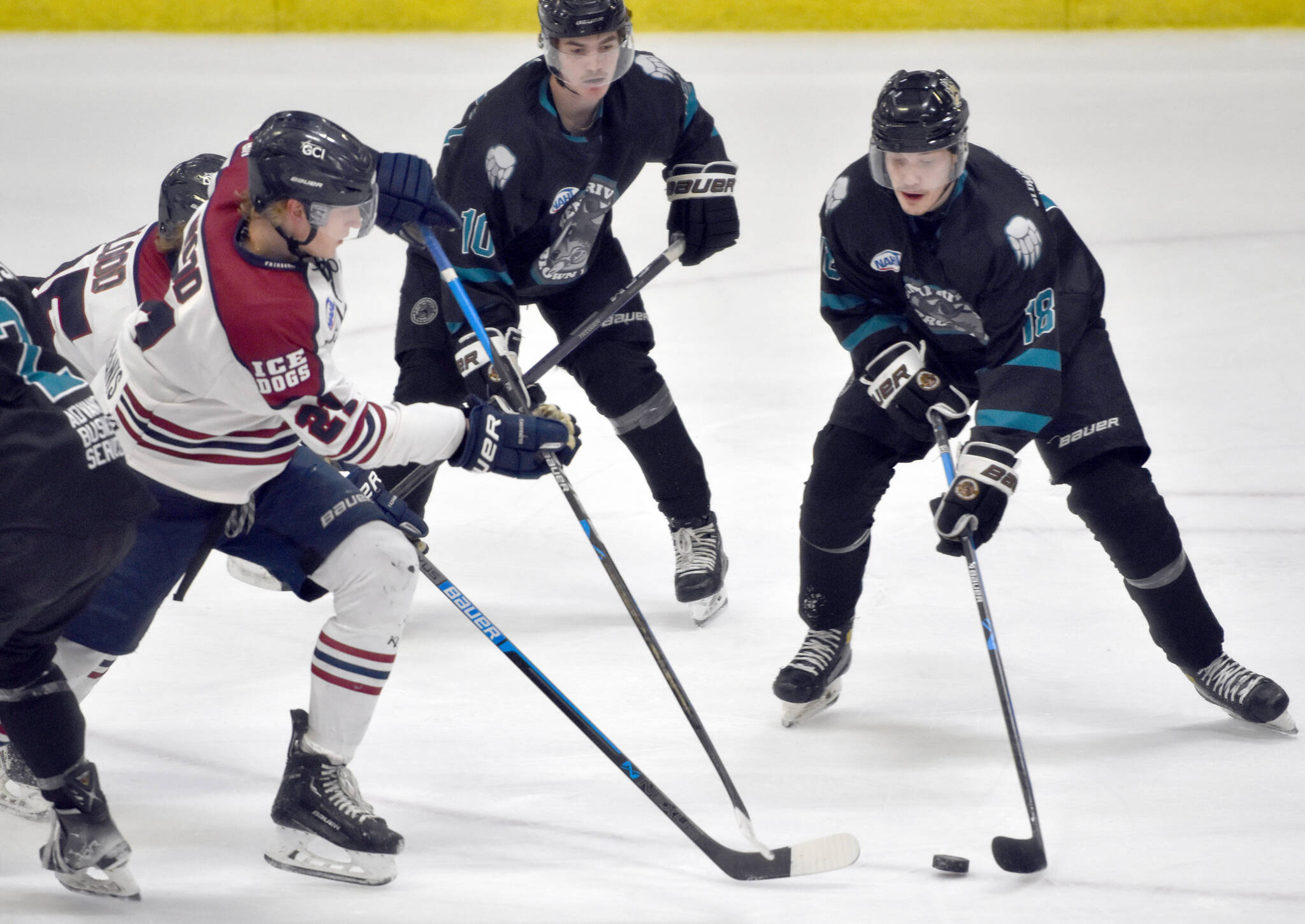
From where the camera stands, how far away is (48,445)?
73.6 inches

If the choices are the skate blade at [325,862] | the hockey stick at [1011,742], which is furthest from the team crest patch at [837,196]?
the skate blade at [325,862]

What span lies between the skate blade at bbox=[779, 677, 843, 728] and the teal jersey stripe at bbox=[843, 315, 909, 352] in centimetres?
59

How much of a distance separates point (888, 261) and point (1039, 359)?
0.28m

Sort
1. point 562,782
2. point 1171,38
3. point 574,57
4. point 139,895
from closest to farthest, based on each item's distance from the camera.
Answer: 1. point 139,895
2. point 562,782
3. point 574,57
4. point 1171,38

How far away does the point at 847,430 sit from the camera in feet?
8.42

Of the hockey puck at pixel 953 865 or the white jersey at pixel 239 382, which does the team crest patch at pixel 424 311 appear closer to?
the white jersey at pixel 239 382

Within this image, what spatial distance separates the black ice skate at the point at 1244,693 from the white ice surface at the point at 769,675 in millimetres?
41

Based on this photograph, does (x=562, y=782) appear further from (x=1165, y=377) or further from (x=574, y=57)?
(x=1165, y=377)

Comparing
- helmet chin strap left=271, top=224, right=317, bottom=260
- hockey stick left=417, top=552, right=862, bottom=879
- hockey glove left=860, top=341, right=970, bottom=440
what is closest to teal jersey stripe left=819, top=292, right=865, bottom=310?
hockey glove left=860, top=341, right=970, bottom=440

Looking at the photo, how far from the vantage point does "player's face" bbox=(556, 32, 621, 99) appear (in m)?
2.78

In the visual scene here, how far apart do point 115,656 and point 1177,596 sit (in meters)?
1.63

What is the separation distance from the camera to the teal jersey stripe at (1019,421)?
233 centimetres

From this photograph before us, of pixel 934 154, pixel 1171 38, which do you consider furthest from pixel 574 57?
pixel 1171 38

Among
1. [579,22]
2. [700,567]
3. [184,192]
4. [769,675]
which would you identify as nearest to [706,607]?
[700,567]
